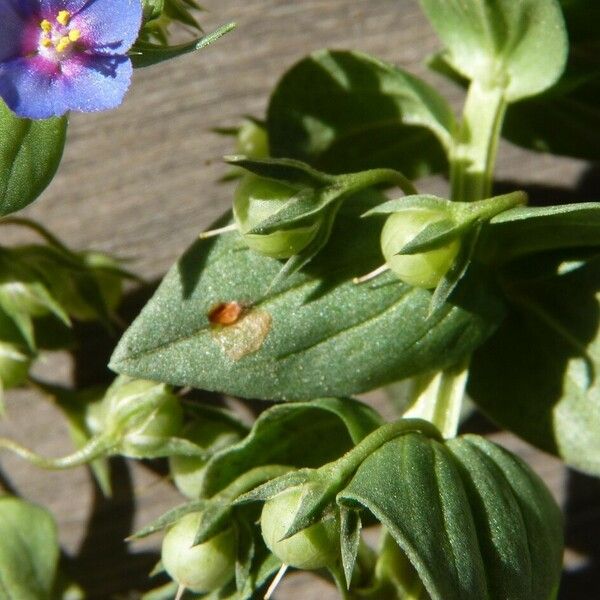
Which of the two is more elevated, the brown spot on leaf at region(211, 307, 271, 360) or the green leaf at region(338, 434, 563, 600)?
the brown spot on leaf at region(211, 307, 271, 360)

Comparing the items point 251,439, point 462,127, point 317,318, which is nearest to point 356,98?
point 462,127

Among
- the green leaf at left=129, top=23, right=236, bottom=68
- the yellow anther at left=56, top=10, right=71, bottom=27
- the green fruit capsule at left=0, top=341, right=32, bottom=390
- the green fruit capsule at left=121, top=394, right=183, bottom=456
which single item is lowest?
the green fruit capsule at left=121, top=394, right=183, bottom=456

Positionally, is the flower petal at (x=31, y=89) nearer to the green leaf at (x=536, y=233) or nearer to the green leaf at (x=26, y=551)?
the green leaf at (x=536, y=233)

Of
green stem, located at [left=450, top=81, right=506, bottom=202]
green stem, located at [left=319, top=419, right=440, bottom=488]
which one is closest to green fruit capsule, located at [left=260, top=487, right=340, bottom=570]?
green stem, located at [left=319, top=419, right=440, bottom=488]

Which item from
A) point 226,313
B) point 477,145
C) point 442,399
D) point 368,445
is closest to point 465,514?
point 368,445

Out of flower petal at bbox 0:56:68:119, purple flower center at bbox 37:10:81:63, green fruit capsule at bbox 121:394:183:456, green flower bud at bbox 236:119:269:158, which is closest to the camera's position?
flower petal at bbox 0:56:68:119

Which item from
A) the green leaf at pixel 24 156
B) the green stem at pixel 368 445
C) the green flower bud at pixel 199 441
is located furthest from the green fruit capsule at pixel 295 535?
the green leaf at pixel 24 156

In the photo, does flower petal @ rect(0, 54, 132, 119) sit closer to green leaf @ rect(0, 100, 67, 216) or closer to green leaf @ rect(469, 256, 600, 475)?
green leaf @ rect(0, 100, 67, 216)
